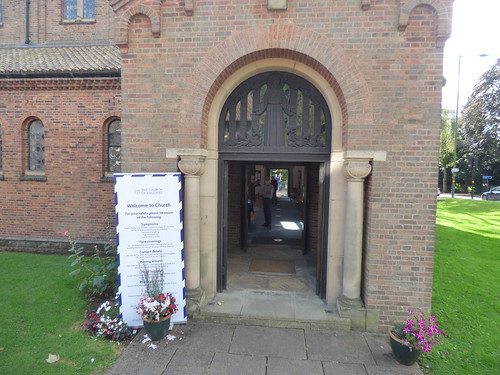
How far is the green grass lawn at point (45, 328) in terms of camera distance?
3689mm

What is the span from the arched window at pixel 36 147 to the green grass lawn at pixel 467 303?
405 inches

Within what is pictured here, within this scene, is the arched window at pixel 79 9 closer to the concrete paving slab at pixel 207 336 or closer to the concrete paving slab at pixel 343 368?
the concrete paving slab at pixel 207 336

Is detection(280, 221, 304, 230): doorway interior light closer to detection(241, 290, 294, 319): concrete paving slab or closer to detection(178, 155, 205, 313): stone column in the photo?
detection(241, 290, 294, 319): concrete paving slab

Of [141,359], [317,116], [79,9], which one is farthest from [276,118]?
[79,9]

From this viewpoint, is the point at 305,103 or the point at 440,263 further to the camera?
the point at 440,263

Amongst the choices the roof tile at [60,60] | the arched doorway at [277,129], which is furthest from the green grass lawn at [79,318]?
the roof tile at [60,60]

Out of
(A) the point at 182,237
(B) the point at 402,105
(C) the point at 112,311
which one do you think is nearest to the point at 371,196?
(B) the point at 402,105

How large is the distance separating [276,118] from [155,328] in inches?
152

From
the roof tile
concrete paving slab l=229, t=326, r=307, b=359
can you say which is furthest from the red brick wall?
concrete paving slab l=229, t=326, r=307, b=359

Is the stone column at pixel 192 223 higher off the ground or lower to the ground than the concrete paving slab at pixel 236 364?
higher

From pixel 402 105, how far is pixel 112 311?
564 cm

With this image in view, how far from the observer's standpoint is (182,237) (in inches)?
178

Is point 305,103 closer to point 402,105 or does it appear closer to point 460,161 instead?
point 402,105

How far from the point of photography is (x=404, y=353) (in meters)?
3.69
